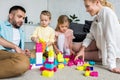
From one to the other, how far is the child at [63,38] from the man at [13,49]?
0.57m

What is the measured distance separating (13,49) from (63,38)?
82cm

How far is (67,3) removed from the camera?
16.3 feet

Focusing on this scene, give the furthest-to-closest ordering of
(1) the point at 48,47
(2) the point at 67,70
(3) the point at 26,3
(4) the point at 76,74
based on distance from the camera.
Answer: (3) the point at 26,3
(1) the point at 48,47
(2) the point at 67,70
(4) the point at 76,74

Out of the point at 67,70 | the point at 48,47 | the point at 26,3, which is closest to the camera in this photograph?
the point at 67,70

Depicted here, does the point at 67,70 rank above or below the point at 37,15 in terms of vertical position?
below

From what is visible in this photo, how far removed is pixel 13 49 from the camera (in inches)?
62.7

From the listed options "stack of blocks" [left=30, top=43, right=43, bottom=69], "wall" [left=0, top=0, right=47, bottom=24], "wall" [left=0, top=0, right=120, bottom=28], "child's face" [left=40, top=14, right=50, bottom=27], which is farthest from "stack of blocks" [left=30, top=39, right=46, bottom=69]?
"wall" [left=0, top=0, right=120, bottom=28]

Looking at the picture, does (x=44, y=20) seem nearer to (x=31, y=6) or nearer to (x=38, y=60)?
(x=38, y=60)

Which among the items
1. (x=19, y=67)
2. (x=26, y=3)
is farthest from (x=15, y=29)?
(x=26, y=3)

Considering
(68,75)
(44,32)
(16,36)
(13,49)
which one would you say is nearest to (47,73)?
(68,75)

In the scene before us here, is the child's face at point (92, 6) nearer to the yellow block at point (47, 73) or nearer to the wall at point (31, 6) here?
the yellow block at point (47, 73)

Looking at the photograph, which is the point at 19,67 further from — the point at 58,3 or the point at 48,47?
the point at 58,3

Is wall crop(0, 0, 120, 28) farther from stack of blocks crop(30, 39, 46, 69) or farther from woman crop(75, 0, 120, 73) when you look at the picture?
stack of blocks crop(30, 39, 46, 69)

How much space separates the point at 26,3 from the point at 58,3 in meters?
0.71
